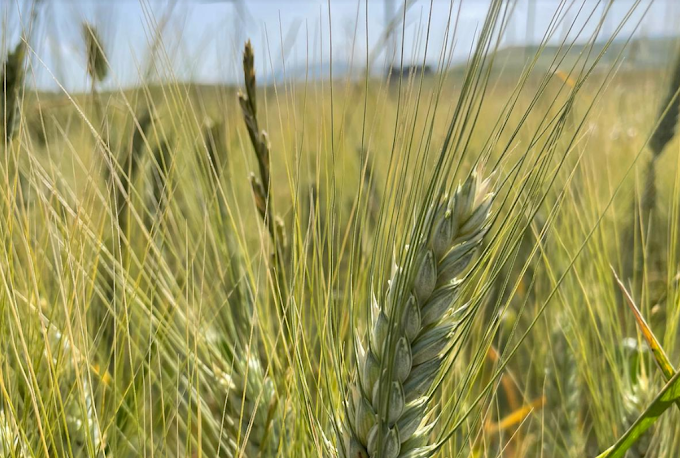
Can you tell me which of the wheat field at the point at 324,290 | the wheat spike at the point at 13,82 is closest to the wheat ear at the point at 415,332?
the wheat field at the point at 324,290

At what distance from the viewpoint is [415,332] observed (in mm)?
380

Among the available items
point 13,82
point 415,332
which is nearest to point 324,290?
point 415,332

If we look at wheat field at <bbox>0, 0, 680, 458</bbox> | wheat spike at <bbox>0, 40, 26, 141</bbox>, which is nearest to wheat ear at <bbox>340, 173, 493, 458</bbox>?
wheat field at <bbox>0, 0, 680, 458</bbox>

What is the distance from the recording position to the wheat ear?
370mm

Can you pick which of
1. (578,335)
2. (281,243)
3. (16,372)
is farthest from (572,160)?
(16,372)

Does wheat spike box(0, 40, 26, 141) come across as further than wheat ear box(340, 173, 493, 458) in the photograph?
Yes

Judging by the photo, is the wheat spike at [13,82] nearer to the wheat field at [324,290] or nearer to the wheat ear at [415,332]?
the wheat field at [324,290]

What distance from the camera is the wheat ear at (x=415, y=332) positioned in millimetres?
370

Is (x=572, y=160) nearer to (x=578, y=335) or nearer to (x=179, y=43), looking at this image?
(x=578, y=335)

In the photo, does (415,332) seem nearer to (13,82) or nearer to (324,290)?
(324,290)

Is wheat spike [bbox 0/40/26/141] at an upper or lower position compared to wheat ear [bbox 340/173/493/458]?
upper

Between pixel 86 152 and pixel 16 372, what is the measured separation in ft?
1.35

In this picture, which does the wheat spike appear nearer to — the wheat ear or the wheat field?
the wheat field

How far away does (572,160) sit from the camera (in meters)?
1.06
